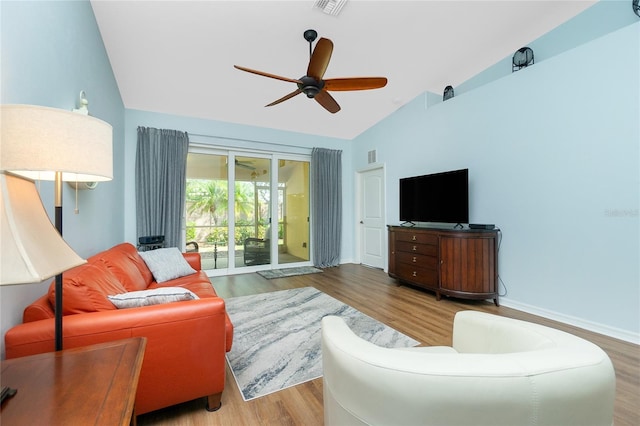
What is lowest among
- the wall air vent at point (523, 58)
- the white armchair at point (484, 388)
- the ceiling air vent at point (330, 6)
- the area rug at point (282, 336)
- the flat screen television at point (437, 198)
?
the area rug at point (282, 336)

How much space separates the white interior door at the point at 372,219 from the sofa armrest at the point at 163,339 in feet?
13.3

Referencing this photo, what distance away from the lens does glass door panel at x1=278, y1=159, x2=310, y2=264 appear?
5.23 meters

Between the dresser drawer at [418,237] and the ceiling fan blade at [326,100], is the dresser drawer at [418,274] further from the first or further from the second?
the ceiling fan blade at [326,100]

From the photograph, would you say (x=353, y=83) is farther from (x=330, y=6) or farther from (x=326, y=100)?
(x=330, y=6)

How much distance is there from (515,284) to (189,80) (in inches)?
188

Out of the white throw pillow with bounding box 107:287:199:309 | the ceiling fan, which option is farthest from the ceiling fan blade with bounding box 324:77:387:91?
the white throw pillow with bounding box 107:287:199:309

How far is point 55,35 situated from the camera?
1699 millimetres

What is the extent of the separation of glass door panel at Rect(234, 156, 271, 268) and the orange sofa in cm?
328

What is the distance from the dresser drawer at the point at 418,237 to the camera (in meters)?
3.43

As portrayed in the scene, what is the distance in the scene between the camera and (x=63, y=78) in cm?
183

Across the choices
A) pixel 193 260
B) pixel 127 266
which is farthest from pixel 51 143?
pixel 193 260

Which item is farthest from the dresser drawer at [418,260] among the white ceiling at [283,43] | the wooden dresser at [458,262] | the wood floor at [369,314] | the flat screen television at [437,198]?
the white ceiling at [283,43]

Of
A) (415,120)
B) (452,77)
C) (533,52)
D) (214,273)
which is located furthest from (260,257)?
(533,52)

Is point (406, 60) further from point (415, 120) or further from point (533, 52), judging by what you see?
point (533, 52)
